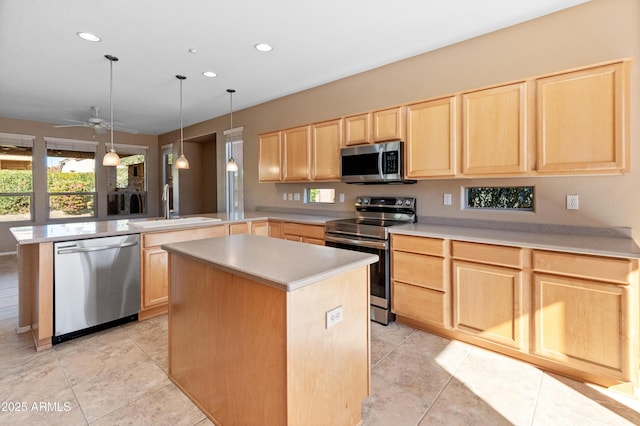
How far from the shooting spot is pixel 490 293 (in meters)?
2.34

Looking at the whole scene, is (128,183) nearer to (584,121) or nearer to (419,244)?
(419,244)

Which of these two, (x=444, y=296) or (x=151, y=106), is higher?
(x=151, y=106)

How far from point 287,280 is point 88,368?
200 centimetres

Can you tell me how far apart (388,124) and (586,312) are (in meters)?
2.16

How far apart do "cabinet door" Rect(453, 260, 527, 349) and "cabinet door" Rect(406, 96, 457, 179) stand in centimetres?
88

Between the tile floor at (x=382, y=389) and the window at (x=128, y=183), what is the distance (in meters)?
5.31

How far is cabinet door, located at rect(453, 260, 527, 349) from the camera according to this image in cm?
221

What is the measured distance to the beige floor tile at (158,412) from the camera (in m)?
1.71

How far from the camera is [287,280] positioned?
1247 millimetres

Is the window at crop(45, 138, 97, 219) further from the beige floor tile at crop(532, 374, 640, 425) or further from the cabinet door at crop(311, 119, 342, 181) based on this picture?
the beige floor tile at crop(532, 374, 640, 425)

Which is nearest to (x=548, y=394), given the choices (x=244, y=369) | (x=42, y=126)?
(x=244, y=369)

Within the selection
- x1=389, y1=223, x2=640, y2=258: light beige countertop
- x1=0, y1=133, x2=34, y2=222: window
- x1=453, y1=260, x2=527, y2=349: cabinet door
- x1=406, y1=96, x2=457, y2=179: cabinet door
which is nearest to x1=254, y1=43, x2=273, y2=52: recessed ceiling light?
x1=406, y1=96, x2=457, y2=179: cabinet door

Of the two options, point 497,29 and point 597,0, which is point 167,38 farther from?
point 597,0

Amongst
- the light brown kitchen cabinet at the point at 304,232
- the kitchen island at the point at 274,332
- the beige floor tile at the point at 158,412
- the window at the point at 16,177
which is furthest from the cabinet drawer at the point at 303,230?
the window at the point at 16,177
